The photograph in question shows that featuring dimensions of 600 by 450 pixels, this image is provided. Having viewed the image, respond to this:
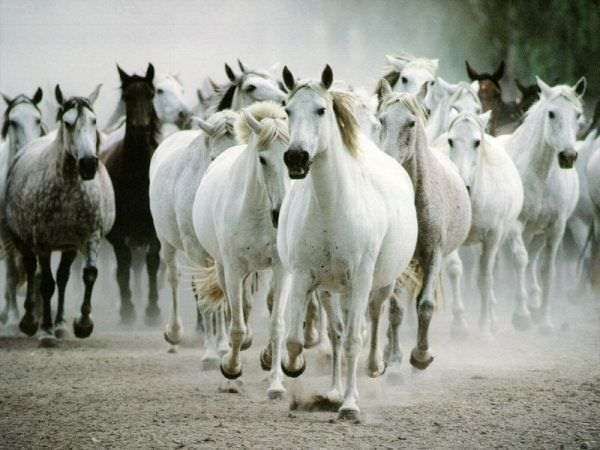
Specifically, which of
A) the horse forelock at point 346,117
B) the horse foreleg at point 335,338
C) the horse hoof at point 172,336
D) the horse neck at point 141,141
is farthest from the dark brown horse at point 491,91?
the horse forelock at point 346,117

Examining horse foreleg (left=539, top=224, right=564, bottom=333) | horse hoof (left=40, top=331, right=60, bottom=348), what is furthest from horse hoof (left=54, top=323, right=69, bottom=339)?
horse foreleg (left=539, top=224, right=564, bottom=333)

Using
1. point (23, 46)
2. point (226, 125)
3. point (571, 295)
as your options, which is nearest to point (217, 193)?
point (226, 125)

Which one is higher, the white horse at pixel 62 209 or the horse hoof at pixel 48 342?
the white horse at pixel 62 209

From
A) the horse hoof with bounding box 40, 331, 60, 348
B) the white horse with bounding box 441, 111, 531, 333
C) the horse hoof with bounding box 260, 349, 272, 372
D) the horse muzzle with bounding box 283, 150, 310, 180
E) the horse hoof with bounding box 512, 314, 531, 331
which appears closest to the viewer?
the horse muzzle with bounding box 283, 150, 310, 180

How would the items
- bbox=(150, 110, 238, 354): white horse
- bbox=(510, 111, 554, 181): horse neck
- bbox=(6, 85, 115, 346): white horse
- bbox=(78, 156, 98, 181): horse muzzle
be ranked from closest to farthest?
bbox=(150, 110, 238, 354): white horse, bbox=(78, 156, 98, 181): horse muzzle, bbox=(6, 85, 115, 346): white horse, bbox=(510, 111, 554, 181): horse neck

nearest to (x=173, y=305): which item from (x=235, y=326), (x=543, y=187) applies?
(x=235, y=326)

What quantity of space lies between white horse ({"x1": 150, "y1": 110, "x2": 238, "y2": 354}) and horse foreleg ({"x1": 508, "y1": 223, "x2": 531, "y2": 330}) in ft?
9.68

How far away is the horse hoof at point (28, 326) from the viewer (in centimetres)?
1097

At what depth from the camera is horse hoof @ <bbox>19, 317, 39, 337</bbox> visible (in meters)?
11.0

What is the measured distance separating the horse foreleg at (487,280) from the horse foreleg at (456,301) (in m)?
0.16

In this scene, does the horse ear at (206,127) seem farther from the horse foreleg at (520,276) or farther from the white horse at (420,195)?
the horse foreleg at (520,276)

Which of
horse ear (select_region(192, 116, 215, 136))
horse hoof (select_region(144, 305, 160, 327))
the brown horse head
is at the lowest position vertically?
horse hoof (select_region(144, 305, 160, 327))

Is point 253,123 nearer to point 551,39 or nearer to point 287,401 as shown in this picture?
point 287,401

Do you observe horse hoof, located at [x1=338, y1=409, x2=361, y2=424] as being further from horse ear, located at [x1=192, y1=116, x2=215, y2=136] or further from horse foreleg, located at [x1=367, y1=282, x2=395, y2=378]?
horse ear, located at [x1=192, y1=116, x2=215, y2=136]
